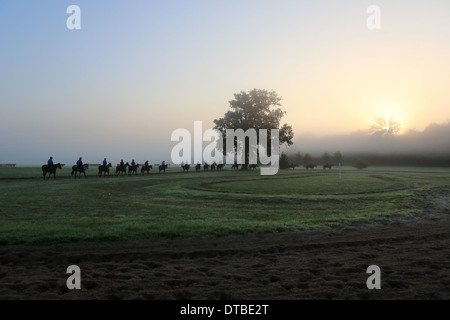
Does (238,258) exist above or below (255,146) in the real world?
below

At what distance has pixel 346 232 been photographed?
38.8 feet

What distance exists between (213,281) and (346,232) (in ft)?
22.8

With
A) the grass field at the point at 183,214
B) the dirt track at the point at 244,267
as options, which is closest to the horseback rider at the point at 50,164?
the grass field at the point at 183,214

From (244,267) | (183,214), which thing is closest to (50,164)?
(183,214)

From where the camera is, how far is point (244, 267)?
25.4ft

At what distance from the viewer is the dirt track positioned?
6059 millimetres

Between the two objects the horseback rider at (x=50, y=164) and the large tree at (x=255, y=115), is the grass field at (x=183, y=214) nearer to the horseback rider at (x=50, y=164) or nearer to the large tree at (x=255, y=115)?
the horseback rider at (x=50, y=164)

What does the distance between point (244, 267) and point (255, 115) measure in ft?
209

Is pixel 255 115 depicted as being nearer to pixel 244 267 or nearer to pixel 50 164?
pixel 50 164

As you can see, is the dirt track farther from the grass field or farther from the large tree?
the large tree

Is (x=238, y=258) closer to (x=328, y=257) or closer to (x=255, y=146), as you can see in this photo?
(x=328, y=257)

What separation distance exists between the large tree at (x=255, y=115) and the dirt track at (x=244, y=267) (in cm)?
5828
